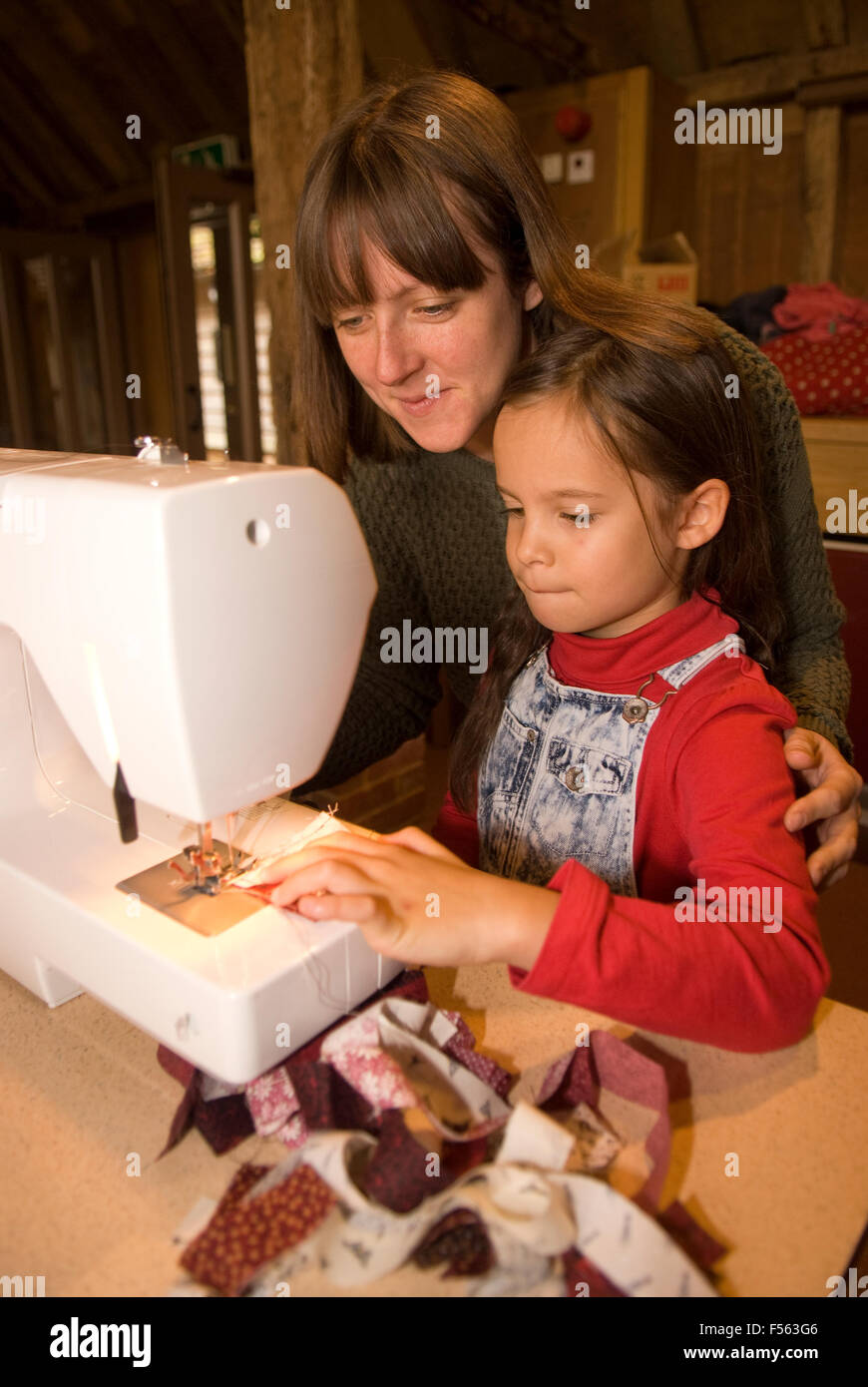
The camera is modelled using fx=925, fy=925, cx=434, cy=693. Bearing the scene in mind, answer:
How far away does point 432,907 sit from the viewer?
0.71 meters

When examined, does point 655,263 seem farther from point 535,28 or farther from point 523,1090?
point 523,1090

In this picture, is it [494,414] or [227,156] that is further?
[227,156]

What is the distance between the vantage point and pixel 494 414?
3.97ft

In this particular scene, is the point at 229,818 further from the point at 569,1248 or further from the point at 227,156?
the point at 227,156

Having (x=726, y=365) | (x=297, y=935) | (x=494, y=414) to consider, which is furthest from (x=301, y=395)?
(x=297, y=935)

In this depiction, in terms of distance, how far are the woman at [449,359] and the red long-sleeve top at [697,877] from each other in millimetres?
56

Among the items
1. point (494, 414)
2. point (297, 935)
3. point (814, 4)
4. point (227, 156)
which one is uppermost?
point (814, 4)

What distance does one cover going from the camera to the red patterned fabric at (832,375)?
2.57 m

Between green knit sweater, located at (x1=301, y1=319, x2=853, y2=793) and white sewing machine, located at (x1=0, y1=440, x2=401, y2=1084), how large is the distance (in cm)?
57

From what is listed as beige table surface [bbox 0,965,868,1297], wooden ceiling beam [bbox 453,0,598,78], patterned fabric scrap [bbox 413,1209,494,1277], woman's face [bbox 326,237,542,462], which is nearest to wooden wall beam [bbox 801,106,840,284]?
wooden ceiling beam [bbox 453,0,598,78]

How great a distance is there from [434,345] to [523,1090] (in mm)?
797

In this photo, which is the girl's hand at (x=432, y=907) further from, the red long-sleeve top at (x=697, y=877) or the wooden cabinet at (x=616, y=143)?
the wooden cabinet at (x=616, y=143)

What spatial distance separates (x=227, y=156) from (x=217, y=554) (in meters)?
4.02

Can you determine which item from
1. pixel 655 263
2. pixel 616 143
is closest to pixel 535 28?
pixel 616 143
